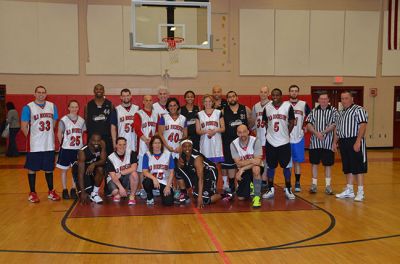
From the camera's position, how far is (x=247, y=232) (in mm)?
4734

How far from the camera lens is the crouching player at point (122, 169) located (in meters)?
6.27

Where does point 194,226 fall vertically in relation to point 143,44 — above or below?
below

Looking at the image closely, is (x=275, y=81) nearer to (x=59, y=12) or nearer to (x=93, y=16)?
(x=93, y=16)

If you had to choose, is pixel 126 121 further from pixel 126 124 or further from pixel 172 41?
pixel 172 41

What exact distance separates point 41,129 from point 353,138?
5.16 m

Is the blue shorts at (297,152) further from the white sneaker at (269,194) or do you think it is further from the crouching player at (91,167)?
the crouching player at (91,167)

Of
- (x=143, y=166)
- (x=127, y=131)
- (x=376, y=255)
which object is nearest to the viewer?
(x=376, y=255)

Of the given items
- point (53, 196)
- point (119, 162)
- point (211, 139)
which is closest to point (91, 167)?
point (119, 162)

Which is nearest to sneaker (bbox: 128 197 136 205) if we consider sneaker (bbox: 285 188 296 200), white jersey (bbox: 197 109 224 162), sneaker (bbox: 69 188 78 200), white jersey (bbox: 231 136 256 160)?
sneaker (bbox: 69 188 78 200)

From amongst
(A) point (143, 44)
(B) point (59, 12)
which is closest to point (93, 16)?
(B) point (59, 12)

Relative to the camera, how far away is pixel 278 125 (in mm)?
6422

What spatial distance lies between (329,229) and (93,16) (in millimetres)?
11418

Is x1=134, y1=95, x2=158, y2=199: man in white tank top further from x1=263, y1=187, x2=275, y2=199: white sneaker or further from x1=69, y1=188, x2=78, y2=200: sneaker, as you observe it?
x1=263, y1=187, x2=275, y2=199: white sneaker

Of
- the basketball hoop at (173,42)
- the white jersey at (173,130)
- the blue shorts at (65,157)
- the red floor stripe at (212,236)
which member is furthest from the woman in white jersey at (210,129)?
the basketball hoop at (173,42)
